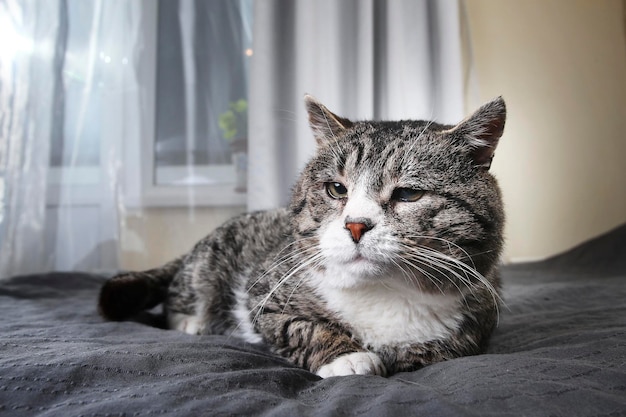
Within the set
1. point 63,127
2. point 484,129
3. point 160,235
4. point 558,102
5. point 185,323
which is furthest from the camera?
point 558,102

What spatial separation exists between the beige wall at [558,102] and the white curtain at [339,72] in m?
0.42

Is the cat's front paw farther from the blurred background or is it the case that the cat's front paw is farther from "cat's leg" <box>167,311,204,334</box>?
the blurred background

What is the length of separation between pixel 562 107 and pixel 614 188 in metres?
0.56

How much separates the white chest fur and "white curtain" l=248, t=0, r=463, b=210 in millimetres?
Result: 1564

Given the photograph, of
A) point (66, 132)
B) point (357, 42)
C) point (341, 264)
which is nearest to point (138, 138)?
point (66, 132)

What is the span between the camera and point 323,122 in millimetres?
1204

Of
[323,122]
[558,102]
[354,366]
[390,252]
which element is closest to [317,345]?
[354,366]

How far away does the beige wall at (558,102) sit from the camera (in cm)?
284

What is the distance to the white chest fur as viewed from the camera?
0.96 m

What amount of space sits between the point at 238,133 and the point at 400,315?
6.33ft

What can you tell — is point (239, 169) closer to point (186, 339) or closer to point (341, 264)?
point (186, 339)

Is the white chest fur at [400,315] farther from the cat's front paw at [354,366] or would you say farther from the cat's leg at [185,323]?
the cat's leg at [185,323]

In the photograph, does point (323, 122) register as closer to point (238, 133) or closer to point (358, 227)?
point (358, 227)

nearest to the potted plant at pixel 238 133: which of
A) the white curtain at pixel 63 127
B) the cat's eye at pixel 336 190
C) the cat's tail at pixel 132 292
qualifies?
the white curtain at pixel 63 127
